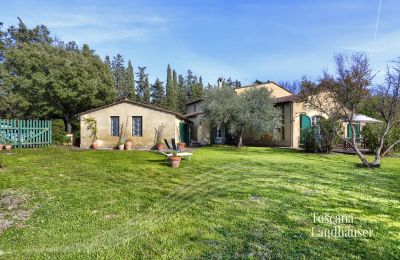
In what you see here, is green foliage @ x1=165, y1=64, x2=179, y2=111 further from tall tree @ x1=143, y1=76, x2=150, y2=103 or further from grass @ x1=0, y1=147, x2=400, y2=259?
grass @ x1=0, y1=147, x2=400, y2=259

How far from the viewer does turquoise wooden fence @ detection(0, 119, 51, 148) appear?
17.1 m

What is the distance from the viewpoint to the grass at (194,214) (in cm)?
351

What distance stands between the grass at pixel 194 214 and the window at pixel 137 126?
11419mm

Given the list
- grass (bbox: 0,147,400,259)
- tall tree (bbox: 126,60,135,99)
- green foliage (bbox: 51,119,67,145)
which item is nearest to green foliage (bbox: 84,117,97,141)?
green foliage (bbox: 51,119,67,145)

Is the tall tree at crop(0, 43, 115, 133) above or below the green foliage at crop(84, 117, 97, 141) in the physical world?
above

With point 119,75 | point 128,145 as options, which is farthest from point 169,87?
point 128,145

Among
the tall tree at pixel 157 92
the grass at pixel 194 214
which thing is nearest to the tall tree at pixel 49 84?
the grass at pixel 194 214

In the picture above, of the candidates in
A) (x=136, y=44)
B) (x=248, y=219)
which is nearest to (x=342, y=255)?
(x=248, y=219)

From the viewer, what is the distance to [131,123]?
20.0 meters

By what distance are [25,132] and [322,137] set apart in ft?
63.3

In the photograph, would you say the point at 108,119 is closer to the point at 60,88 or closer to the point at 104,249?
the point at 60,88

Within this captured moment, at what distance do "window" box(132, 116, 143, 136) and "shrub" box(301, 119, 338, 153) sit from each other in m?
11.6

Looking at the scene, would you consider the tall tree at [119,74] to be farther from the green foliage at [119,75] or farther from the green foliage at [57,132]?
the green foliage at [57,132]

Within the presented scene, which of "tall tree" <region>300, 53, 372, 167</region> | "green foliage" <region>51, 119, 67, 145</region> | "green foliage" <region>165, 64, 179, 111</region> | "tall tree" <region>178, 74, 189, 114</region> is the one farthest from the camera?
"tall tree" <region>178, 74, 189, 114</region>
